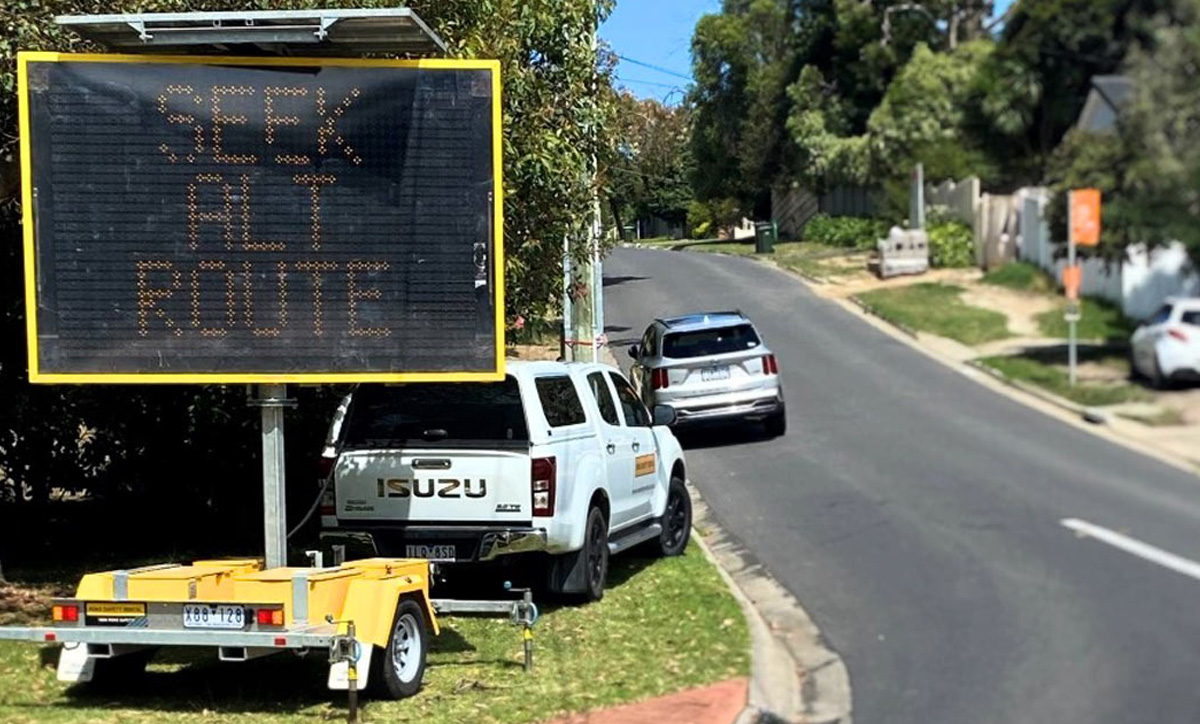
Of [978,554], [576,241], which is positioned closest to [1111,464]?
[978,554]

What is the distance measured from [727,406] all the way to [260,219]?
29.2ft

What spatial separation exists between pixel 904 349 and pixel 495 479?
5588 millimetres

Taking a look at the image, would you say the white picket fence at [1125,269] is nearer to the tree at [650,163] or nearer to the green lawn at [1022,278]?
the green lawn at [1022,278]

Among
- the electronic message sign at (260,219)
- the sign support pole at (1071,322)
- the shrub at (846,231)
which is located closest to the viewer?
the sign support pole at (1071,322)

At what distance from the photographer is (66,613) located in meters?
7.57

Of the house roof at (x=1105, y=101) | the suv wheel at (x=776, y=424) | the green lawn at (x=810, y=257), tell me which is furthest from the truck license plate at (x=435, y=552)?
the house roof at (x=1105, y=101)

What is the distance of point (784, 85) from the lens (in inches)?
159

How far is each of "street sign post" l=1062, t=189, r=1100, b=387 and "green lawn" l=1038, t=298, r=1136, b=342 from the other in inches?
0.7

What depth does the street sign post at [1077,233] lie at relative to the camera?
318cm

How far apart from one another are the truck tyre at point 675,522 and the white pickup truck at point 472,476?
1.54 meters

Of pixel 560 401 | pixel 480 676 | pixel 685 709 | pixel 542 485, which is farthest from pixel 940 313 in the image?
pixel 560 401

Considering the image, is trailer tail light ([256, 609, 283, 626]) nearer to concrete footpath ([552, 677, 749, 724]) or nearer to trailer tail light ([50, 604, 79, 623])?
trailer tail light ([50, 604, 79, 623])

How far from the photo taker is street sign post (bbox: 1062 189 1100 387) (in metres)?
3.18

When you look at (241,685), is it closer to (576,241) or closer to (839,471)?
(839,471)
